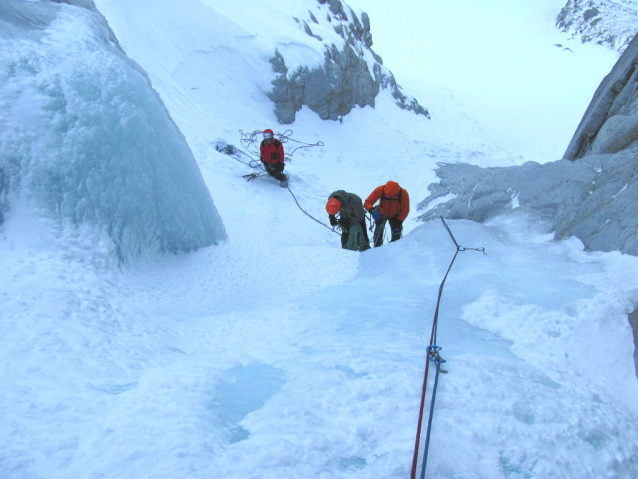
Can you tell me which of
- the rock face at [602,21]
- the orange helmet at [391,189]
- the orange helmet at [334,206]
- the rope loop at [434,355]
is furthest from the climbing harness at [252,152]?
the rock face at [602,21]

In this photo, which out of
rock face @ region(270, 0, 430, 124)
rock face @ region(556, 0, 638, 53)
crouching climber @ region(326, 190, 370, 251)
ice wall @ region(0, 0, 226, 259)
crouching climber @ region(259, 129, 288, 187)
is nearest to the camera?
ice wall @ region(0, 0, 226, 259)

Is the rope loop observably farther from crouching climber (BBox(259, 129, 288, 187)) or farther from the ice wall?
crouching climber (BBox(259, 129, 288, 187))

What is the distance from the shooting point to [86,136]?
9.41 ft

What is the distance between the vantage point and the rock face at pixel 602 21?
3550cm

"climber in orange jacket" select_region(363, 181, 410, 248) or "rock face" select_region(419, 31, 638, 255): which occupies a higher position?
"rock face" select_region(419, 31, 638, 255)

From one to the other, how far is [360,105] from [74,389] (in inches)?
607

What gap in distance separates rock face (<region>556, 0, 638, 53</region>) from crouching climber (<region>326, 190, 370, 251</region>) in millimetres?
41202

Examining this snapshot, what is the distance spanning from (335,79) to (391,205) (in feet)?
32.0

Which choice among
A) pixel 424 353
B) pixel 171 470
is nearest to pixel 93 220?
pixel 171 470

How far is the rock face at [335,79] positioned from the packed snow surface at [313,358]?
934cm

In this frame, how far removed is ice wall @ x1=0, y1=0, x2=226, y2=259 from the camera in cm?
261

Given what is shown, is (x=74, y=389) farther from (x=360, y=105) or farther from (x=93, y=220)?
(x=360, y=105)

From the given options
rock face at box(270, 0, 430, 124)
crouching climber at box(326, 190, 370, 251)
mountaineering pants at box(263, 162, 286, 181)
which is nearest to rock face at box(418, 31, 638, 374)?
crouching climber at box(326, 190, 370, 251)

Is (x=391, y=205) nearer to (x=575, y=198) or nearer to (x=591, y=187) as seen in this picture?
(x=575, y=198)
